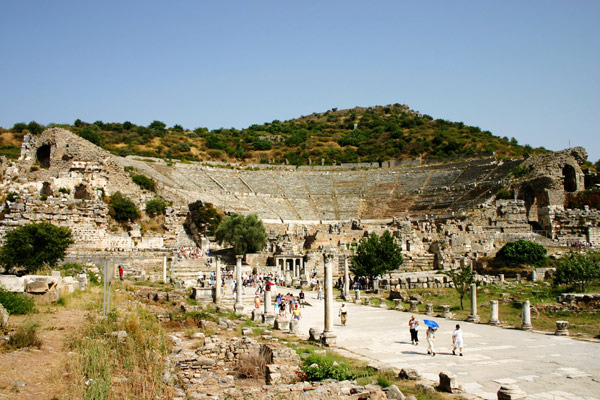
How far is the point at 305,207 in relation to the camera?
6191 centimetres

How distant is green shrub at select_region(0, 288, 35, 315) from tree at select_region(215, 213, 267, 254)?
25.9 m

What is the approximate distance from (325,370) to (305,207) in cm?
5203

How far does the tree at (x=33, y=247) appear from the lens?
24.6 meters

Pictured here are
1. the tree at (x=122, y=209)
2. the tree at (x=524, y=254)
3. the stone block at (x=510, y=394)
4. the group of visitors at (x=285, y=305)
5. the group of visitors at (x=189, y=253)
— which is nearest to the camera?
the stone block at (x=510, y=394)

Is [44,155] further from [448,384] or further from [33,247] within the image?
[448,384]

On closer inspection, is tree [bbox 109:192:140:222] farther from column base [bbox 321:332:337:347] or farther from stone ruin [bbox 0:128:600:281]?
column base [bbox 321:332:337:347]

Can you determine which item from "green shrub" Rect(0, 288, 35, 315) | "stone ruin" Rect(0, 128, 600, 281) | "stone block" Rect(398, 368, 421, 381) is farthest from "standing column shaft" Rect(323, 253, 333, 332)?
"stone ruin" Rect(0, 128, 600, 281)

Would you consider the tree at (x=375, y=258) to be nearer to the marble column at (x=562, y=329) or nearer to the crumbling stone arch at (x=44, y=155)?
the marble column at (x=562, y=329)

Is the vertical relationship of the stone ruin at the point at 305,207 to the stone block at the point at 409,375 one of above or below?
above

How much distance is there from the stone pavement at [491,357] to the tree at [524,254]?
20469 millimetres

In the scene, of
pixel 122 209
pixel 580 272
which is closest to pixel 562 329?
pixel 580 272

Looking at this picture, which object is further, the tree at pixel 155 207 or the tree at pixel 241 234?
the tree at pixel 155 207

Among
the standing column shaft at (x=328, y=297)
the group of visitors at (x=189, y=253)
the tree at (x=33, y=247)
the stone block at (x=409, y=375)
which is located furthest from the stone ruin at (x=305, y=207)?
the stone block at (x=409, y=375)

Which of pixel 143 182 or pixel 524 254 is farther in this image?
pixel 143 182
